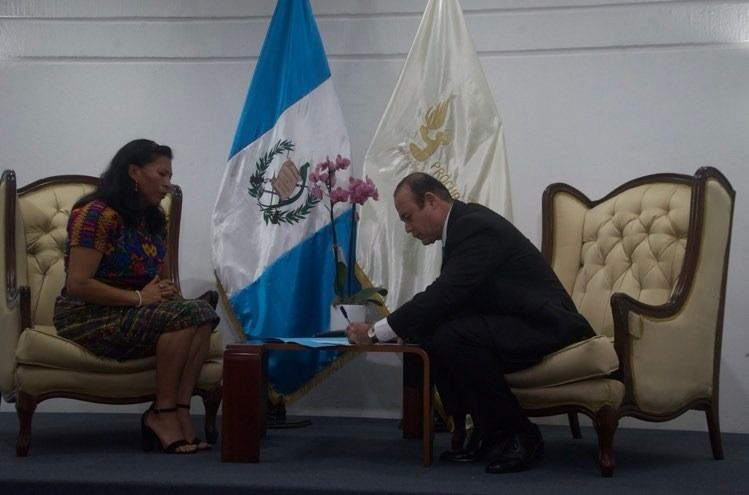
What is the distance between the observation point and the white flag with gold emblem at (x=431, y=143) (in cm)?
416

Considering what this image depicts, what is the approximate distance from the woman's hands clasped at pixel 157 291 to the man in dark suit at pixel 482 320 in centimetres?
72

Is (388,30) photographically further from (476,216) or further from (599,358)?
(599,358)

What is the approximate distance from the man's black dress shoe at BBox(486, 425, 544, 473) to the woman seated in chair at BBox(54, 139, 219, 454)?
3.34 ft

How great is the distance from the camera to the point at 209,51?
471cm

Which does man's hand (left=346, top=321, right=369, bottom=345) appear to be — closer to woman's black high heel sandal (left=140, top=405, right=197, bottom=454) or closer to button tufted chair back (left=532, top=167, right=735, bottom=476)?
button tufted chair back (left=532, top=167, right=735, bottom=476)

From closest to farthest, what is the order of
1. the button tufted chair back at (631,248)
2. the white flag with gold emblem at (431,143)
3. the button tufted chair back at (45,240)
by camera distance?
the button tufted chair back at (631,248) → the button tufted chair back at (45,240) → the white flag with gold emblem at (431,143)

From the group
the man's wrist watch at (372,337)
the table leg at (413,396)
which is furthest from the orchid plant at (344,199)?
the man's wrist watch at (372,337)

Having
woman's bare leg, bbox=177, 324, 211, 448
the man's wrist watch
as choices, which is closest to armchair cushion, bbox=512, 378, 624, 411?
the man's wrist watch

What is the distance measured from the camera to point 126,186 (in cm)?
330

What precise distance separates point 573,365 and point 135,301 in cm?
147

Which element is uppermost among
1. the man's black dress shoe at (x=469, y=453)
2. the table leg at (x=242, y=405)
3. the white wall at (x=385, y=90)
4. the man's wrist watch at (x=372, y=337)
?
the white wall at (x=385, y=90)

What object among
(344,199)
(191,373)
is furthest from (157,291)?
(344,199)

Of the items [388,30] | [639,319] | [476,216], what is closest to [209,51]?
[388,30]

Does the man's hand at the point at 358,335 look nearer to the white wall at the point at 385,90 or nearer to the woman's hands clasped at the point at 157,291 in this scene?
the woman's hands clasped at the point at 157,291
